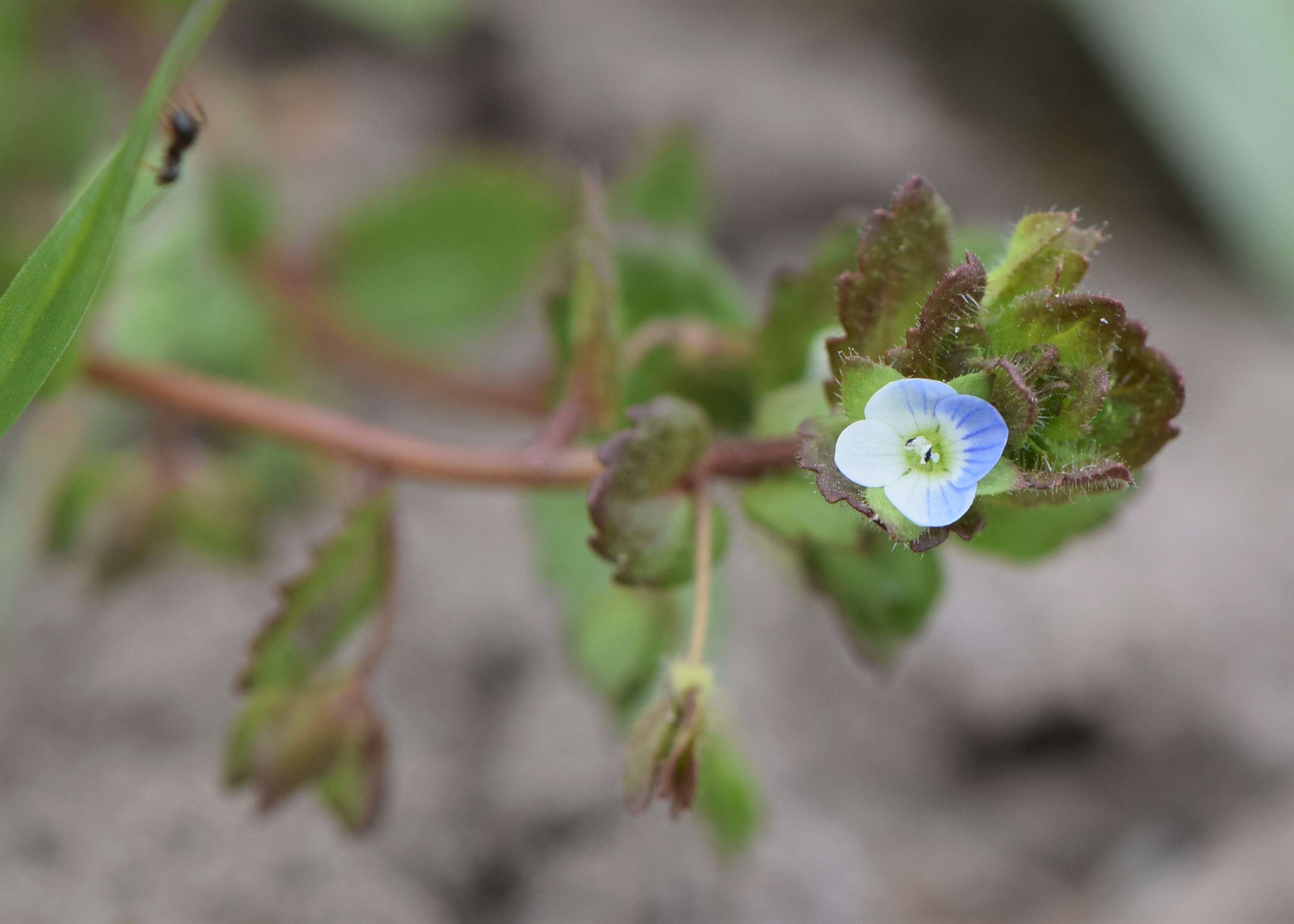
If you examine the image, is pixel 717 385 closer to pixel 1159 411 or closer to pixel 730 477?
pixel 730 477

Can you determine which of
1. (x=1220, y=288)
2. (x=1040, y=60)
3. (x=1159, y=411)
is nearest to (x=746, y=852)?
(x=1159, y=411)

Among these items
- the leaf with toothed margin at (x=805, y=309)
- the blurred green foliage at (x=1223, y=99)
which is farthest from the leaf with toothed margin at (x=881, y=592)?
the blurred green foliage at (x=1223, y=99)

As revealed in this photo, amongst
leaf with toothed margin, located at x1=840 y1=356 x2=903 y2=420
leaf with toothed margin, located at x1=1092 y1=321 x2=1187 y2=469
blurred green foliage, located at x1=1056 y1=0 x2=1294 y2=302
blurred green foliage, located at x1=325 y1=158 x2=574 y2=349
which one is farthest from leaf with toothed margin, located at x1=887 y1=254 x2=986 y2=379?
blurred green foliage, located at x1=1056 y1=0 x2=1294 y2=302

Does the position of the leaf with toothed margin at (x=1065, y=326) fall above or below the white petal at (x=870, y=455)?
above

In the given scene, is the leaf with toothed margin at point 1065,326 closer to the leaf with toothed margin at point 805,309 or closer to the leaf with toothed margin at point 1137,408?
the leaf with toothed margin at point 1137,408

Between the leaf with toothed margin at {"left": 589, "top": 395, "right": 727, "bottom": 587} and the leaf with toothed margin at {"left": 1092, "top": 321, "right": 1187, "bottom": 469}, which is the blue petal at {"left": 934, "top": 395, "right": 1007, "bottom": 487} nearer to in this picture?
the leaf with toothed margin at {"left": 1092, "top": 321, "right": 1187, "bottom": 469}
